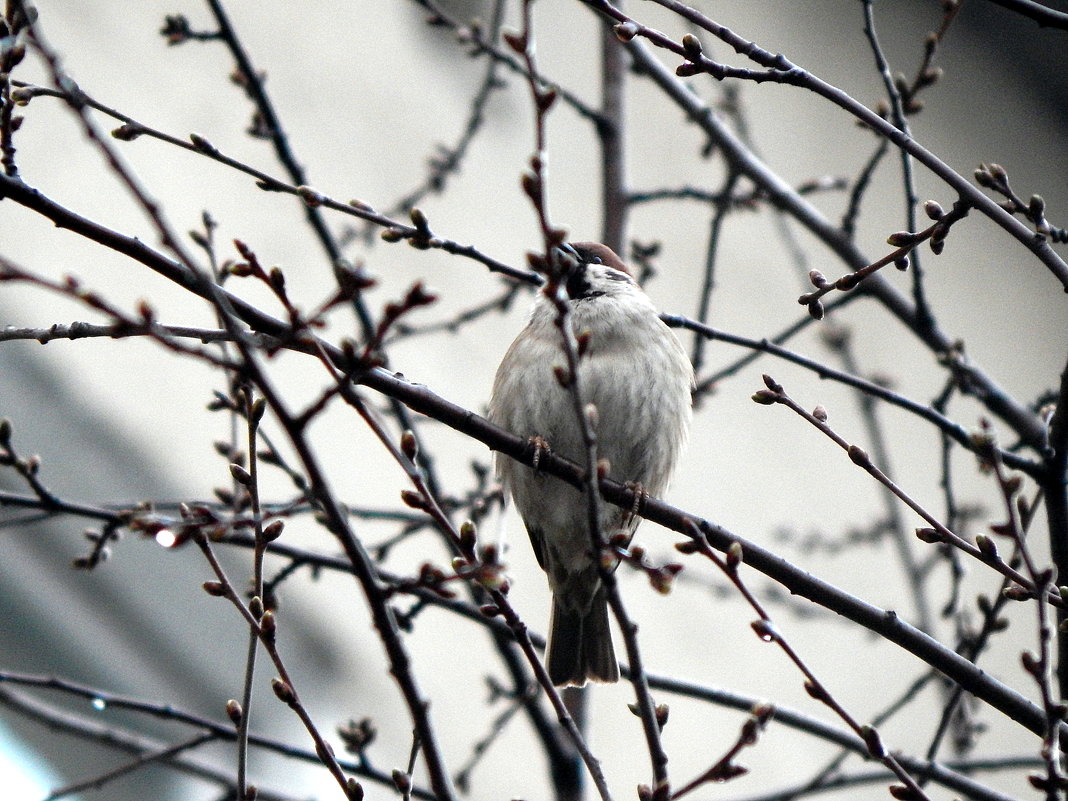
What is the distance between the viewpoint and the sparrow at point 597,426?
3.18m

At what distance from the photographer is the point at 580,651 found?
319cm

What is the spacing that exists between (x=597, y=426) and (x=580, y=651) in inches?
24.7

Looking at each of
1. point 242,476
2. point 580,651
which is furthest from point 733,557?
point 580,651

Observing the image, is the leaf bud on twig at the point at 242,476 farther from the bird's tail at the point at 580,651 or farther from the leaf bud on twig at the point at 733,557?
the bird's tail at the point at 580,651

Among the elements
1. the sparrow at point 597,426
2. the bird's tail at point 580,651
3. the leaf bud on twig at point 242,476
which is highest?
the sparrow at point 597,426

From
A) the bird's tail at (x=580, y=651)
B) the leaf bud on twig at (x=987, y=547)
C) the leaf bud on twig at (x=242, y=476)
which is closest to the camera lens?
the leaf bud on twig at (x=242, y=476)

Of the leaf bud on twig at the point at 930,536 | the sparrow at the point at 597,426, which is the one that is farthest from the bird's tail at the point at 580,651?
the leaf bud on twig at the point at 930,536

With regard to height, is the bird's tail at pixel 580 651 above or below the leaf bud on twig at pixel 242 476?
above

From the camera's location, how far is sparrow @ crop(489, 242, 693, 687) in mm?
3184

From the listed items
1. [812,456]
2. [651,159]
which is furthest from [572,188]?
[812,456]

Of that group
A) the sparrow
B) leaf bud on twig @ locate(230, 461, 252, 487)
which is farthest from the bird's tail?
leaf bud on twig @ locate(230, 461, 252, 487)

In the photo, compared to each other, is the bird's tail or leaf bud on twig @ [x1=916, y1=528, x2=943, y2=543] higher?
the bird's tail

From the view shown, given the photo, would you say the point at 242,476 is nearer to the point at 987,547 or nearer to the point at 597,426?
the point at 987,547

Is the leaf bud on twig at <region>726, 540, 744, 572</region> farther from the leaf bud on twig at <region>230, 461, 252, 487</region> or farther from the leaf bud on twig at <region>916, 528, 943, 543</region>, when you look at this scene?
the leaf bud on twig at <region>230, 461, 252, 487</region>
